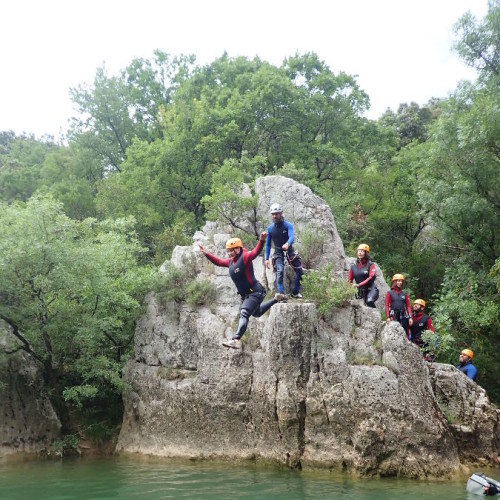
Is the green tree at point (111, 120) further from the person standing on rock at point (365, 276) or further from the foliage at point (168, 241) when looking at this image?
the person standing on rock at point (365, 276)

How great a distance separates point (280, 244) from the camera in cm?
1337

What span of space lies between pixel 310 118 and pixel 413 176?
6.37 metres

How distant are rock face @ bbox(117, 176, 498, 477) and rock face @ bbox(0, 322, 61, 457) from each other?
237 centimetres

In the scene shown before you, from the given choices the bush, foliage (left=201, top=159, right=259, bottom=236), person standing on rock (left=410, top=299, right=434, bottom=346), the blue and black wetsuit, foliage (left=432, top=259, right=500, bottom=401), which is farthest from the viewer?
foliage (left=201, top=159, right=259, bottom=236)

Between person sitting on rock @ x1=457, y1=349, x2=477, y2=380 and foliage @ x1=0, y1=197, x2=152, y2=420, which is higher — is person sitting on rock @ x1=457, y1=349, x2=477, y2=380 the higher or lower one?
the lower one

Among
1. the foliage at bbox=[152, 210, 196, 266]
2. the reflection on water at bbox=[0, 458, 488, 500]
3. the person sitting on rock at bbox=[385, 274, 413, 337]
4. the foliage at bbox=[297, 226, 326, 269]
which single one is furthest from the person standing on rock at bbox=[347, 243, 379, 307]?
the foliage at bbox=[152, 210, 196, 266]

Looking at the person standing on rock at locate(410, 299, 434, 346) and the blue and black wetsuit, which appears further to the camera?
the person standing on rock at locate(410, 299, 434, 346)

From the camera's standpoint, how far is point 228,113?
2642 cm

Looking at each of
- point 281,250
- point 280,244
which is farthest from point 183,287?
point 280,244

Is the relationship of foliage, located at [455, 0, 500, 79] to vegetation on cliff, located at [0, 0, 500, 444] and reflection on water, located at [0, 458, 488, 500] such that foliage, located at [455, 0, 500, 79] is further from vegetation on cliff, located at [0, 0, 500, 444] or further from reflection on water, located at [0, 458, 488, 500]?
reflection on water, located at [0, 458, 488, 500]

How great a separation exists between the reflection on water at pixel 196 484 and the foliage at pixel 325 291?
4.10 meters

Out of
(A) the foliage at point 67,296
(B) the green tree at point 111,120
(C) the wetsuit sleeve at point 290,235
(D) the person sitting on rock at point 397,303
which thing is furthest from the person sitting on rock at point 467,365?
(B) the green tree at point 111,120

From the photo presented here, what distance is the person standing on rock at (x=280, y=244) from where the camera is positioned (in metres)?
12.8

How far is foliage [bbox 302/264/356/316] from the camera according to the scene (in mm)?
13680
